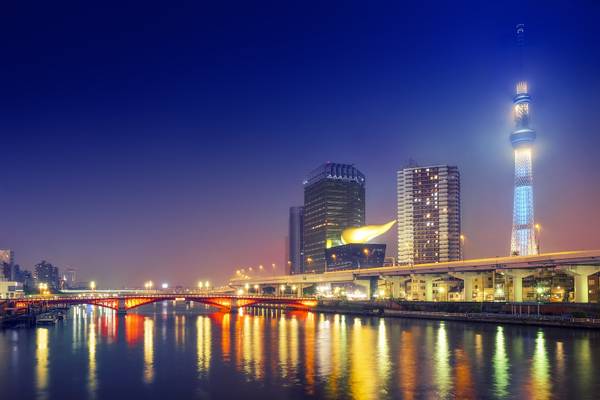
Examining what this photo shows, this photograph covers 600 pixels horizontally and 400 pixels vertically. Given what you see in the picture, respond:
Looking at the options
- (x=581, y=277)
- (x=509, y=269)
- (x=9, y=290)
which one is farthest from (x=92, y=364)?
(x=9, y=290)

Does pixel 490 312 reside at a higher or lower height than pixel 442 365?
lower

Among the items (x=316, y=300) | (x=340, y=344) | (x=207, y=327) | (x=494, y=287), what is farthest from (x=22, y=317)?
(x=494, y=287)

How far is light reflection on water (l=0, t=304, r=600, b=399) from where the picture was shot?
45844 mm

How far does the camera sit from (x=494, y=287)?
145m

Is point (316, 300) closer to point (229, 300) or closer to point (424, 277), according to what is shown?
point (229, 300)

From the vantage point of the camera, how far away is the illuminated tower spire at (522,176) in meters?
175

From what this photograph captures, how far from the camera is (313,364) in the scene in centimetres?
5850

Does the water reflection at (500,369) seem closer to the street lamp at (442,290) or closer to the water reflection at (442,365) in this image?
the water reflection at (442,365)

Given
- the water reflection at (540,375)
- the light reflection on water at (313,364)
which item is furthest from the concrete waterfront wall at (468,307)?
the water reflection at (540,375)

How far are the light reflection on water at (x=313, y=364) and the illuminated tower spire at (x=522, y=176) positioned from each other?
297ft

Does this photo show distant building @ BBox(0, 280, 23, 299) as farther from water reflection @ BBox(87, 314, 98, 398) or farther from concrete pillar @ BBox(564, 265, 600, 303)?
concrete pillar @ BBox(564, 265, 600, 303)

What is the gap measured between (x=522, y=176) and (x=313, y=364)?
13895 centimetres

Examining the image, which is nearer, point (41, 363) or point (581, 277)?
point (41, 363)

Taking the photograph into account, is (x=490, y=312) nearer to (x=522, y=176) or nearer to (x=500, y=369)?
(x=500, y=369)
